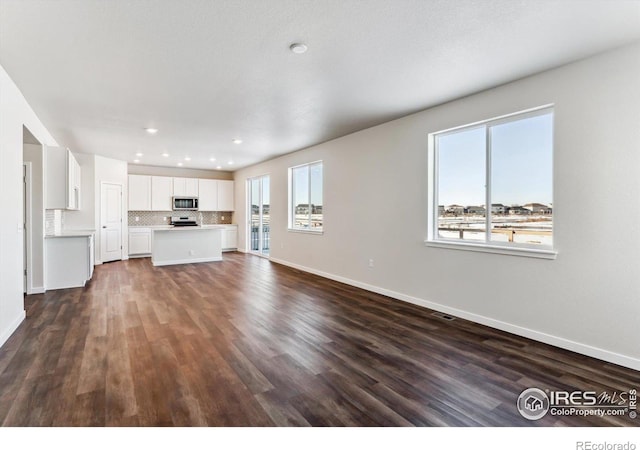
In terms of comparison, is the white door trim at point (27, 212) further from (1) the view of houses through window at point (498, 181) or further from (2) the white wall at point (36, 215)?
(1) the view of houses through window at point (498, 181)

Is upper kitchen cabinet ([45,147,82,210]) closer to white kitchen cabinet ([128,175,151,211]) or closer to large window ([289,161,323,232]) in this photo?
white kitchen cabinet ([128,175,151,211])

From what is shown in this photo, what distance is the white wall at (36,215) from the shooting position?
15.5ft

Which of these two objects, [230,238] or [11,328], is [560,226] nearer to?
[11,328]

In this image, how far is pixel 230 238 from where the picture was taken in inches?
410

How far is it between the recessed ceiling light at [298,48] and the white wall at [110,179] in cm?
693

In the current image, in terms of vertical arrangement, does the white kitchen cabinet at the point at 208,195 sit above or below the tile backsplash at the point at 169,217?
above

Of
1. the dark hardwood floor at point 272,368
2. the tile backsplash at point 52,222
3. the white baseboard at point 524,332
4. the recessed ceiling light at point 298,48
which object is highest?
the recessed ceiling light at point 298,48

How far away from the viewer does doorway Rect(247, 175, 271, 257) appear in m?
9.06

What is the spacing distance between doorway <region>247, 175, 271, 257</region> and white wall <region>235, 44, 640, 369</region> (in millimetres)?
4516

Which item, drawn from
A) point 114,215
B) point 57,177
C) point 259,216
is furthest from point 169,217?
point 57,177

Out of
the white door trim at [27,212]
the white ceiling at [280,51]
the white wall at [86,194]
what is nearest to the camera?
the white ceiling at [280,51]

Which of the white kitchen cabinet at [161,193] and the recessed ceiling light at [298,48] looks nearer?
the recessed ceiling light at [298,48]

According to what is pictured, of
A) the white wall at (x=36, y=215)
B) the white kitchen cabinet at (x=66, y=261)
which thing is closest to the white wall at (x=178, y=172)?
A: the white kitchen cabinet at (x=66, y=261)
